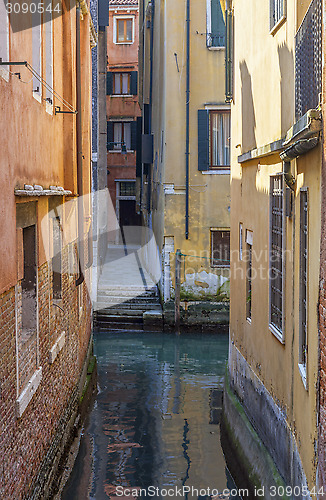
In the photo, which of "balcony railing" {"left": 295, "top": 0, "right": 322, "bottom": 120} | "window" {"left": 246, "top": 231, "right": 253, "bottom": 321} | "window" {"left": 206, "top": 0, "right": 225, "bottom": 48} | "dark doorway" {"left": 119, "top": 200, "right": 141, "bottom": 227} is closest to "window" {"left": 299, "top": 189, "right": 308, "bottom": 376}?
"balcony railing" {"left": 295, "top": 0, "right": 322, "bottom": 120}

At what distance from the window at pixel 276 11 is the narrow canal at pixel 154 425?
480 cm

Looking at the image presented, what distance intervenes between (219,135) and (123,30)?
17104mm

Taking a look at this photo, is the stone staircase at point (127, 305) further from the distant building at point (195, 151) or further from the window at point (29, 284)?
the window at point (29, 284)

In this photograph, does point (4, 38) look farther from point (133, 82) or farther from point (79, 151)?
point (133, 82)

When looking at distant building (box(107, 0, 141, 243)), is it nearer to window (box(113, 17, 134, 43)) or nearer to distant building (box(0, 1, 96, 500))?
window (box(113, 17, 134, 43))

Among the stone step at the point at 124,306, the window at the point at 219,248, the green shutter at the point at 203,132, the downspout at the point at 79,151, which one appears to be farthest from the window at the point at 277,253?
the stone step at the point at 124,306

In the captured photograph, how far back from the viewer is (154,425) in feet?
32.7

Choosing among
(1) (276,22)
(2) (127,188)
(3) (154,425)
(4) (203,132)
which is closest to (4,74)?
(1) (276,22)

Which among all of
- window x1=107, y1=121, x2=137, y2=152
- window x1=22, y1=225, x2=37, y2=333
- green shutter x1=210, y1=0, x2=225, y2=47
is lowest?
window x1=22, y1=225, x2=37, y2=333

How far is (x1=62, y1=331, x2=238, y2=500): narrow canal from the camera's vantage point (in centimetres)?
781

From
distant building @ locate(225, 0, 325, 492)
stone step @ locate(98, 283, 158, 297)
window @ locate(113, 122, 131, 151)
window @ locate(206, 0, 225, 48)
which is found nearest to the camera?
distant building @ locate(225, 0, 325, 492)

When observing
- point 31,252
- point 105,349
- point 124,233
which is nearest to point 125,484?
point 31,252

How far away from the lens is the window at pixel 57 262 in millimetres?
8023

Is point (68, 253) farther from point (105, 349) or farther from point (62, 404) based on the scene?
point (105, 349)
